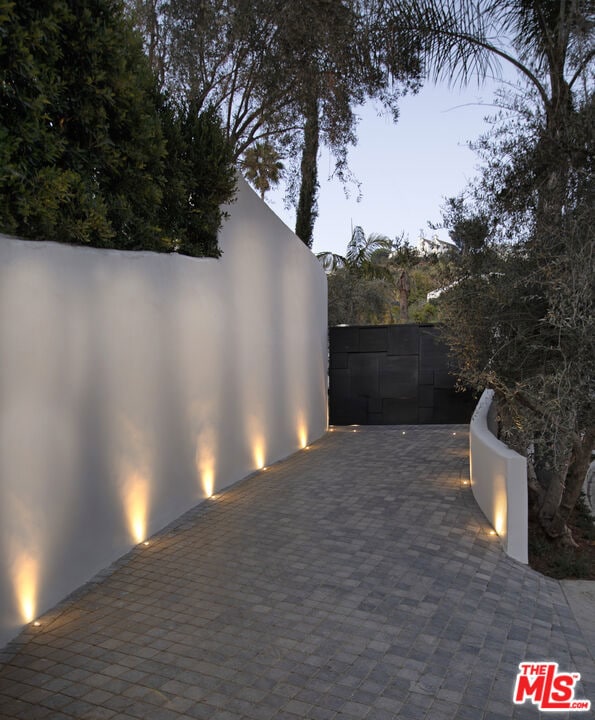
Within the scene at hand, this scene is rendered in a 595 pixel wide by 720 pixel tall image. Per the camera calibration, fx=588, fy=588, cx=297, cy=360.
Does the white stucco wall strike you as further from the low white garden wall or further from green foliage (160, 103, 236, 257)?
the low white garden wall

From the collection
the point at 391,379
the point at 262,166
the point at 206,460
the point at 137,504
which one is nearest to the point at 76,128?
the point at 137,504

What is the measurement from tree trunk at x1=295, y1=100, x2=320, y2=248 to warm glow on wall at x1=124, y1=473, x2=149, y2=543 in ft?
30.6

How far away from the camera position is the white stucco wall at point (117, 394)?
419 centimetres

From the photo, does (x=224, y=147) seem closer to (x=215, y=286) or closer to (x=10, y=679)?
(x=215, y=286)

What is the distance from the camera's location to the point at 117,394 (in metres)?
5.44

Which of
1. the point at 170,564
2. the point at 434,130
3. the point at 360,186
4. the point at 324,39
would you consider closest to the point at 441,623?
the point at 170,564

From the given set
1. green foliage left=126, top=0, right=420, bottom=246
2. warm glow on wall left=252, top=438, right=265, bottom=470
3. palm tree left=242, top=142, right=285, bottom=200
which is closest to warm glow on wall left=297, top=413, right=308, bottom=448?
warm glow on wall left=252, top=438, right=265, bottom=470

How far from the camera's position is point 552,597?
16.5ft

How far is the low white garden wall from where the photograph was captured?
5660 millimetres

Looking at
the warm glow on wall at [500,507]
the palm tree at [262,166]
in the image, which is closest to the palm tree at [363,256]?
the palm tree at [262,166]

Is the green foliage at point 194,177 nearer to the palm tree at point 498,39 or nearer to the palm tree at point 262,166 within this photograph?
the palm tree at point 498,39

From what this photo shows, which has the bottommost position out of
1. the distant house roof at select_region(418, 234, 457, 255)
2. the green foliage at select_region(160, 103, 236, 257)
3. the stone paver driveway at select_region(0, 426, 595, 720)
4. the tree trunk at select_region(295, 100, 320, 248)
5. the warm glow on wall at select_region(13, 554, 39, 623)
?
the stone paver driveway at select_region(0, 426, 595, 720)

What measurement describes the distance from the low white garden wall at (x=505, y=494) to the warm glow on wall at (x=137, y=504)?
11.7 feet

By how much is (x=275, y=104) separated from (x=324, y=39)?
2.16 meters
